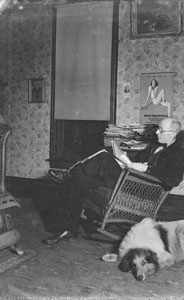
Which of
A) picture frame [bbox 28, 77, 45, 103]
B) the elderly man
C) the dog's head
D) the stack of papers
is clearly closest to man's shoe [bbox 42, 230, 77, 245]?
the elderly man

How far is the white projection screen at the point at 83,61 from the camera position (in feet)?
16.3

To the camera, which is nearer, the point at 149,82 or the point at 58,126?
the point at 149,82

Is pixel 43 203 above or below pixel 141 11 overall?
below

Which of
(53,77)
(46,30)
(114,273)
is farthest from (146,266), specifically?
(46,30)

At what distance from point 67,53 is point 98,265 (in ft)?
10.7

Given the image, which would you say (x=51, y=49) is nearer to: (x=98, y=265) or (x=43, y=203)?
(x=43, y=203)

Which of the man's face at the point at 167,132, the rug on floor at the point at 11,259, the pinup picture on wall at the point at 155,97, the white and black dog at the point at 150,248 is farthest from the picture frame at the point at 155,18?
the rug on floor at the point at 11,259

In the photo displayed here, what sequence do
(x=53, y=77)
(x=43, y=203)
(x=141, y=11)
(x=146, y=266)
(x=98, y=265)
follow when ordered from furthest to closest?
(x=53, y=77)
(x=43, y=203)
(x=141, y=11)
(x=98, y=265)
(x=146, y=266)

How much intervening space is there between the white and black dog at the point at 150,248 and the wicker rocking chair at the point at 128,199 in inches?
10.1

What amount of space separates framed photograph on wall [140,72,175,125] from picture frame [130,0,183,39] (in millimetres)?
495

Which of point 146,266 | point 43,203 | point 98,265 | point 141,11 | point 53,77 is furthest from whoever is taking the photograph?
point 53,77

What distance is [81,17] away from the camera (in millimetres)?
5129

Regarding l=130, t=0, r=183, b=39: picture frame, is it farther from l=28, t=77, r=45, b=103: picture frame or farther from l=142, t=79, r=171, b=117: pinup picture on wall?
l=28, t=77, r=45, b=103: picture frame

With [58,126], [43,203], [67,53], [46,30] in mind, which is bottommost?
[43,203]
